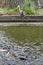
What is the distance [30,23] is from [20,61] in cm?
673

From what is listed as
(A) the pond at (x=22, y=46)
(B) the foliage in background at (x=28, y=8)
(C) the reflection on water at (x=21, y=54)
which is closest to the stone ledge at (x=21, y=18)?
(A) the pond at (x=22, y=46)

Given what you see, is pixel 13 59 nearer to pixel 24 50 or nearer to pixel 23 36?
pixel 24 50

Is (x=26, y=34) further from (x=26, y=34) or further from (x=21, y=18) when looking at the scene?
(x=21, y=18)

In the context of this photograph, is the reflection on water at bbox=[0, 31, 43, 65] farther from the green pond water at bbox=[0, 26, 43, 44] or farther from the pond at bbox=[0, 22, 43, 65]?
the green pond water at bbox=[0, 26, 43, 44]

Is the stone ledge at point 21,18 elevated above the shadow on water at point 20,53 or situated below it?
below

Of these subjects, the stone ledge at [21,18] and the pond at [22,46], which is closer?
the pond at [22,46]

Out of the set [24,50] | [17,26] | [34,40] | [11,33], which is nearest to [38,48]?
[24,50]

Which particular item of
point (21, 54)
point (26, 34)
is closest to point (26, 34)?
point (26, 34)

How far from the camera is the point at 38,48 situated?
26.6 feet

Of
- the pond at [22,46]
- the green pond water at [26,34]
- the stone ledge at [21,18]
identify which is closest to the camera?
the pond at [22,46]

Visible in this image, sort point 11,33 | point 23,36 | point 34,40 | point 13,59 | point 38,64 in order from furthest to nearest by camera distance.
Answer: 1. point 11,33
2. point 23,36
3. point 34,40
4. point 13,59
5. point 38,64

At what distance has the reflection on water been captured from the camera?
6453 mm

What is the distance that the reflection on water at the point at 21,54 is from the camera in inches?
254

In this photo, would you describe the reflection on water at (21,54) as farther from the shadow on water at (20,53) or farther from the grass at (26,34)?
the grass at (26,34)
